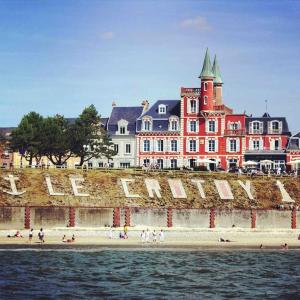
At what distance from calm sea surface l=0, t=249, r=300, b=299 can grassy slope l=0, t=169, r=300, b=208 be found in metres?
19.2

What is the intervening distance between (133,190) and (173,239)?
14638 mm

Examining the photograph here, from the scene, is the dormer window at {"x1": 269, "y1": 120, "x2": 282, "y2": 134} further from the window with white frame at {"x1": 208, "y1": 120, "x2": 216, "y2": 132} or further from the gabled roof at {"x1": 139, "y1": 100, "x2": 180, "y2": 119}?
the gabled roof at {"x1": 139, "y1": 100, "x2": 180, "y2": 119}

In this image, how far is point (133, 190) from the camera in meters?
106

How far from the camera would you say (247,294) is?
60938 mm

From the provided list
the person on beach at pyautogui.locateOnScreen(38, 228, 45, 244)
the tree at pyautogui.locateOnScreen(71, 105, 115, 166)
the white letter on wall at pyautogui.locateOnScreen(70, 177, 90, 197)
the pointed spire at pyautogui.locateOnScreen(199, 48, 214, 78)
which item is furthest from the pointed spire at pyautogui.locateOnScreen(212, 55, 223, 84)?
the person on beach at pyautogui.locateOnScreen(38, 228, 45, 244)

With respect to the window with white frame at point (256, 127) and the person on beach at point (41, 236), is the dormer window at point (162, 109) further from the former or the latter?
the person on beach at point (41, 236)

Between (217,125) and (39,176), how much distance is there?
3782 cm

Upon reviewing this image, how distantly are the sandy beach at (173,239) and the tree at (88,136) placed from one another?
31296mm

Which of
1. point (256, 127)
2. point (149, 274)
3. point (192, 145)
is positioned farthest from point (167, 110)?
point (149, 274)

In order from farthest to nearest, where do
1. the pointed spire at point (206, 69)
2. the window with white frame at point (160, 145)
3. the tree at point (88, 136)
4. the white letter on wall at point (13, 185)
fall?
the window with white frame at point (160, 145) < the pointed spire at point (206, 69) < the tree at point (88, 136) < the white letter on wall at point (13, 185)

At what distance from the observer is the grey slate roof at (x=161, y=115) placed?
13162 centimetres

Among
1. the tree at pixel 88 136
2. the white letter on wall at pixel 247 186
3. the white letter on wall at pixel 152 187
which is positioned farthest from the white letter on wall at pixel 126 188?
the tree at pixel 88 136

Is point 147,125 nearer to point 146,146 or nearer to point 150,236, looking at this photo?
point 146,146

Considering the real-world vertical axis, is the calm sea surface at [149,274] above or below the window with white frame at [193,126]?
below
